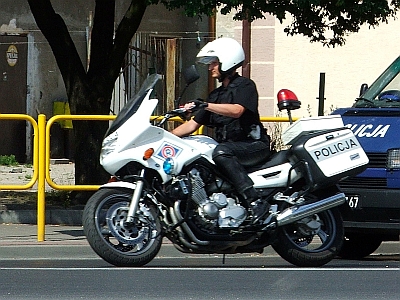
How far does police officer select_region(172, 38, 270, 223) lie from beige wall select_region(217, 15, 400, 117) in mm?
10836

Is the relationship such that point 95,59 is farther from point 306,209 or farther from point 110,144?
point 306,209

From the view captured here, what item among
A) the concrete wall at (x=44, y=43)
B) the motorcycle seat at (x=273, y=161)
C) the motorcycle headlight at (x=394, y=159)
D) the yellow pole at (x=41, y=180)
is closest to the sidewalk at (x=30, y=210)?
the yellow pole at (x=41, y=180)

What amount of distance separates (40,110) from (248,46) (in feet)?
12.9

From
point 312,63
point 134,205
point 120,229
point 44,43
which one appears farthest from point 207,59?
point 44,43

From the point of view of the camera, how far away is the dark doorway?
1941 centimetres

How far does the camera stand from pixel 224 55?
28.1 ft

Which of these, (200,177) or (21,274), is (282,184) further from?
(21,274)

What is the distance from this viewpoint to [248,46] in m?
19.5

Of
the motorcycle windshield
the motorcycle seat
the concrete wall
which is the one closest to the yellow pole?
the motorcycle windshield

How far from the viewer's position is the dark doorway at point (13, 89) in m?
19.4

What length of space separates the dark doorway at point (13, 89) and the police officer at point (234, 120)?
36.3 feet

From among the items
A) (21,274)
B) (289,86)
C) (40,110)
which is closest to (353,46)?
(289,86)

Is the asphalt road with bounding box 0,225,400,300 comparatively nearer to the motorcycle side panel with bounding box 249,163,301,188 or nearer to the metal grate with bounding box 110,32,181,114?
the motorcycle side panel with bounding box 249,163,301,188

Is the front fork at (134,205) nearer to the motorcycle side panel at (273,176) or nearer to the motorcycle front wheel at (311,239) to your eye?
the motorcycle side panel at (273,176)
